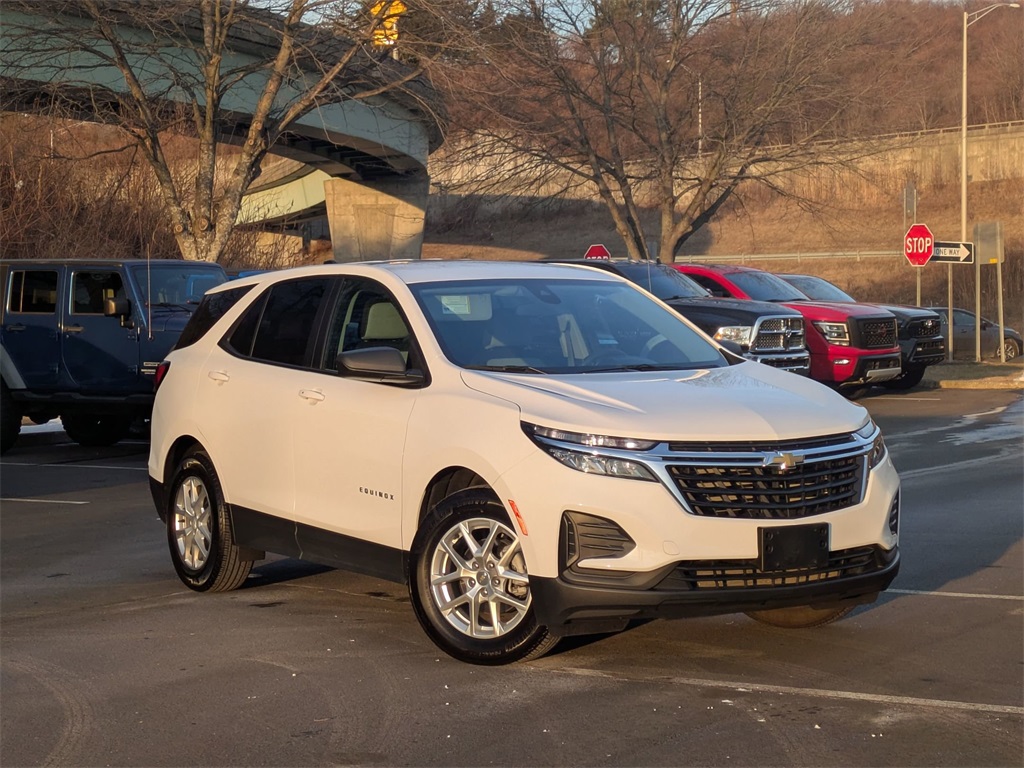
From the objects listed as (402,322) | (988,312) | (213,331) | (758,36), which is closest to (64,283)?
(213,331)

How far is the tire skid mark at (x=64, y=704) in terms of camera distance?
5.05m

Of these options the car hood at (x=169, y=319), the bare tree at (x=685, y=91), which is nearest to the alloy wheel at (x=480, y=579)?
the car hood at (x=169, y=319)

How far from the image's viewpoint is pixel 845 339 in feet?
67.2

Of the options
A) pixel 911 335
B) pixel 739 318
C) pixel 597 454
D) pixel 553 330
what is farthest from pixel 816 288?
pixel 597 454

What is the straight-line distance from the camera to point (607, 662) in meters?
6.20

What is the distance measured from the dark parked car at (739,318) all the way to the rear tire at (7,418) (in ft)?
24.0

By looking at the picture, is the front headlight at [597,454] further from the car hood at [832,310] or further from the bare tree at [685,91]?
the bare tree at [685,91]

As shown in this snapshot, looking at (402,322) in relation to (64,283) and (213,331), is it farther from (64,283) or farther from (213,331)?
(64,283)

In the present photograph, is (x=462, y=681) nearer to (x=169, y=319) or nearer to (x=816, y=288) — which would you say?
(x=169, y=319)

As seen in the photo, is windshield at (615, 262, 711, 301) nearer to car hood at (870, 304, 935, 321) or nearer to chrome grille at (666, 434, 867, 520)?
car hood at (870, 304, 935, 321)

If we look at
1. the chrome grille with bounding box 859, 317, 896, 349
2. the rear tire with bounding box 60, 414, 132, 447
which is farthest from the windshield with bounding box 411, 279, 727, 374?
the chrome grille with bounding box 859, 317, 896, 349

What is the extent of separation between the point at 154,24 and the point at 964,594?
2050 centimetres

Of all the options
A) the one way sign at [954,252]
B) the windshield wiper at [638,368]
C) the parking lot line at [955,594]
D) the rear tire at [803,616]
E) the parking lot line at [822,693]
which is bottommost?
the parking lot line at [822,693]

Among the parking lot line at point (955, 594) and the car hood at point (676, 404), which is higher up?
the car hood at point (676, 404)
